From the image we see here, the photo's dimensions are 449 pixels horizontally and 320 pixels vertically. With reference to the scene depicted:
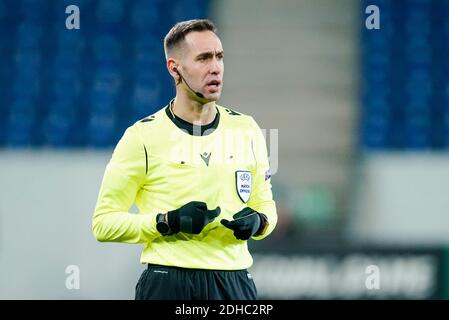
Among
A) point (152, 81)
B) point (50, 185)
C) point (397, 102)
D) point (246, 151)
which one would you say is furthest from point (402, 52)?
point (246, 151)

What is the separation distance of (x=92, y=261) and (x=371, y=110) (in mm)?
2354

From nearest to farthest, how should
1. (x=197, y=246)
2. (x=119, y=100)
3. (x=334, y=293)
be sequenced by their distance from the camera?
1. (x=197, y=246)
2. (x=334, y=293)
3. (x=119, y=100)

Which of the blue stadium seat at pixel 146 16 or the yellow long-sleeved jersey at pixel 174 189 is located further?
the blue stadium seat at pixel 146 16

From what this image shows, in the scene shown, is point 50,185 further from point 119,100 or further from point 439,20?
point 439,20

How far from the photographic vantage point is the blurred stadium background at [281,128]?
19.3ft

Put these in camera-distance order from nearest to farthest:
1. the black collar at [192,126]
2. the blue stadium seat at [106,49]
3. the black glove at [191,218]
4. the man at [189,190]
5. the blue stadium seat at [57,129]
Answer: the black glove at [191,218]
the man at [189,190]
the black collar at [192,126]
the blue stadium seat at [57,129]
the blue stadium seat at [106,49]

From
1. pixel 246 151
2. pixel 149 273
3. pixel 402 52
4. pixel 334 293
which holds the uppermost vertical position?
pixel 402 52

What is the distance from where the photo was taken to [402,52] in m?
6.86

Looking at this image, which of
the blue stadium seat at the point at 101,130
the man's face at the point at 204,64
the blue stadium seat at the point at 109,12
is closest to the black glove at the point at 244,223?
the man's face at the point at 204,64

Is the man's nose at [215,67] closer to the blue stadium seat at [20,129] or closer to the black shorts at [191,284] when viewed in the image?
the black shorts at [191,284]

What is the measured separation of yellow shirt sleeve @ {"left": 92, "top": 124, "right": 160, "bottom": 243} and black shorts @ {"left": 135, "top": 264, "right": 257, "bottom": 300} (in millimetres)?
133

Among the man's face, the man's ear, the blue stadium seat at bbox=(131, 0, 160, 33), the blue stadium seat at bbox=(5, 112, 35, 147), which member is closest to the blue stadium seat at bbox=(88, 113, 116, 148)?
the blue stadium seat at bbox=(5, 112, 35, 147)

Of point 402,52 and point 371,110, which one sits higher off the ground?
point 402,52

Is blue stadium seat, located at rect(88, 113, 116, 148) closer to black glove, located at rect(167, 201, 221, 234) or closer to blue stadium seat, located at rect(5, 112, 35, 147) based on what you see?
blue stadium seat, located at rect(5, 112, 35, 147)
